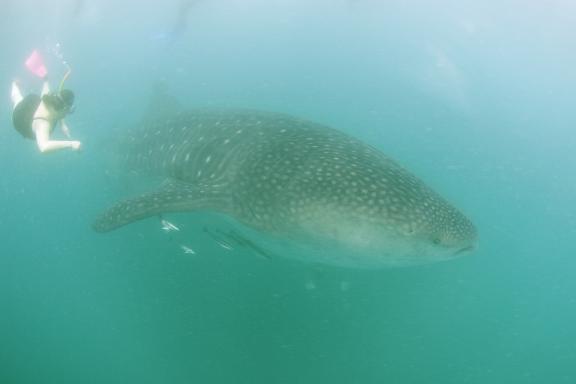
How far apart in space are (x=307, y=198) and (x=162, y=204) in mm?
1706

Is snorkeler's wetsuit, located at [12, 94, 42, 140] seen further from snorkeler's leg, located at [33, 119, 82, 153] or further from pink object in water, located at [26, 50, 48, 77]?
pink object in water, located at [26, 50, 48, 77]

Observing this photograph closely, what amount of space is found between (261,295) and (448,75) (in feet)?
48.5

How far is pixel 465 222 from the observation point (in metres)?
3.55

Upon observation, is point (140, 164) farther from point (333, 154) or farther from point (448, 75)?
point (448, 75)

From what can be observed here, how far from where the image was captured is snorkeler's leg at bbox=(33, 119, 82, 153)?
626cm

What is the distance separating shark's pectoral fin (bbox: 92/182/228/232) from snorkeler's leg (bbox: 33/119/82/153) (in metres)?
A: 2.19

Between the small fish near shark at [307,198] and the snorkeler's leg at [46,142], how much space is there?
1953 millimetres

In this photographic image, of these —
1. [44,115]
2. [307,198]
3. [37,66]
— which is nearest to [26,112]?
[44,115]

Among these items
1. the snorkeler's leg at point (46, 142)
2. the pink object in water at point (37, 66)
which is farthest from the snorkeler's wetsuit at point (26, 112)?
the pink object in water at point (37, 66)

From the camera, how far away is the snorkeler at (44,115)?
6340mm

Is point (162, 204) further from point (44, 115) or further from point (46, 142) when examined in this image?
point (44, 115)

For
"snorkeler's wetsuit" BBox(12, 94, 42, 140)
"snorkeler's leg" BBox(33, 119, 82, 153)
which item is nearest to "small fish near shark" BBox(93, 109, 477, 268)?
"snorkeler's leg" BBox(33, 119, 82, 153)

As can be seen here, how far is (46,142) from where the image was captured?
6.37m

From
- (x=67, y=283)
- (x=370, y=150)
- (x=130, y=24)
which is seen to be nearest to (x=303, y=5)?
(x=130, y=24)
